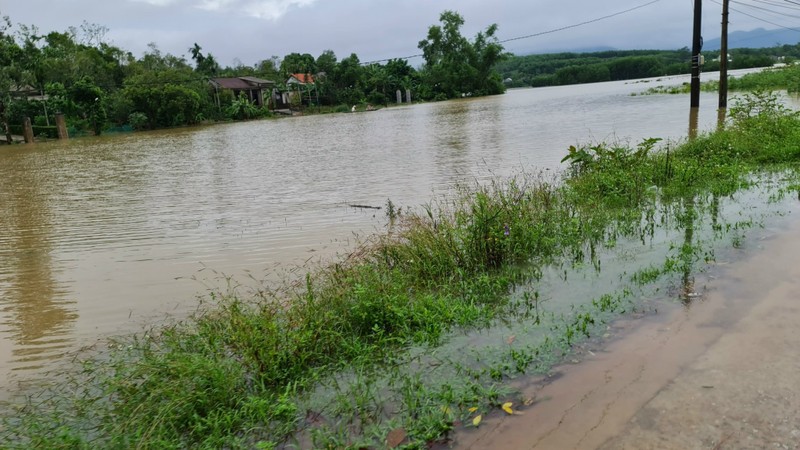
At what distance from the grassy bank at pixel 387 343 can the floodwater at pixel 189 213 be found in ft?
4.03

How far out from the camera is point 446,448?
3260 mm

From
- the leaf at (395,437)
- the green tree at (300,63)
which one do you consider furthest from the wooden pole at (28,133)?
the leaf at (395,437)

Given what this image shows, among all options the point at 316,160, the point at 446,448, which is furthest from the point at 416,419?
the point at 316,160

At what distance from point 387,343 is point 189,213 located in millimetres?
9180

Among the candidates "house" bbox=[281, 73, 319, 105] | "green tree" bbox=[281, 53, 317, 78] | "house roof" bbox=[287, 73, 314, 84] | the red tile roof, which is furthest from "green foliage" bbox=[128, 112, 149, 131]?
"green tree" bbox=[281, 53, 317, 78]

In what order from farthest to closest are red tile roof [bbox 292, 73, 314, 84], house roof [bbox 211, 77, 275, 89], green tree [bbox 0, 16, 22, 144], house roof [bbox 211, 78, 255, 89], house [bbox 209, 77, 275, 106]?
red tile roof [bbox 292, 73, 314, 84], house [bbox 209, 77, 275, 106], house roof [bbox 211, 77, 275, 89], house roof [bbox 211, 78, 255, 89], green tree [bbox 0, 16, 22, 144]

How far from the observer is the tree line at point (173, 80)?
49.9 metres

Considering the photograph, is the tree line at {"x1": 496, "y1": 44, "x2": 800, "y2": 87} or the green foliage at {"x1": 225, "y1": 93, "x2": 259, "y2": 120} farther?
the tree line at {"x1": 496, "y1": 44, "x2": 800, "y2": 87}

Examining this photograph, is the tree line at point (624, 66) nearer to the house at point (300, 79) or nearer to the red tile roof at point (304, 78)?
the red tile roof at point (304, 78)

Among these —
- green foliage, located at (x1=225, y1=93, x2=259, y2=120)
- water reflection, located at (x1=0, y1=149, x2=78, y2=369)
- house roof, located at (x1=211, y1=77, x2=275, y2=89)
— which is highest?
house roof, located at (x1=211, y1=77, x2=275, y2=89)

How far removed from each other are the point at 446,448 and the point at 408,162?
15670 millimetres

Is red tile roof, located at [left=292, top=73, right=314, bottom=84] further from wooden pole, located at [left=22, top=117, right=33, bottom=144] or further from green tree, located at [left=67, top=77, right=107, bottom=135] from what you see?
wooden pole, located at [left=22, top=117, right=33, bottom=144]

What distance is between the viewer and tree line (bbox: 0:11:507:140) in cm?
4988

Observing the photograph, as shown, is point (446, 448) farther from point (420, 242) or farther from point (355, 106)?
point (355, 106)
